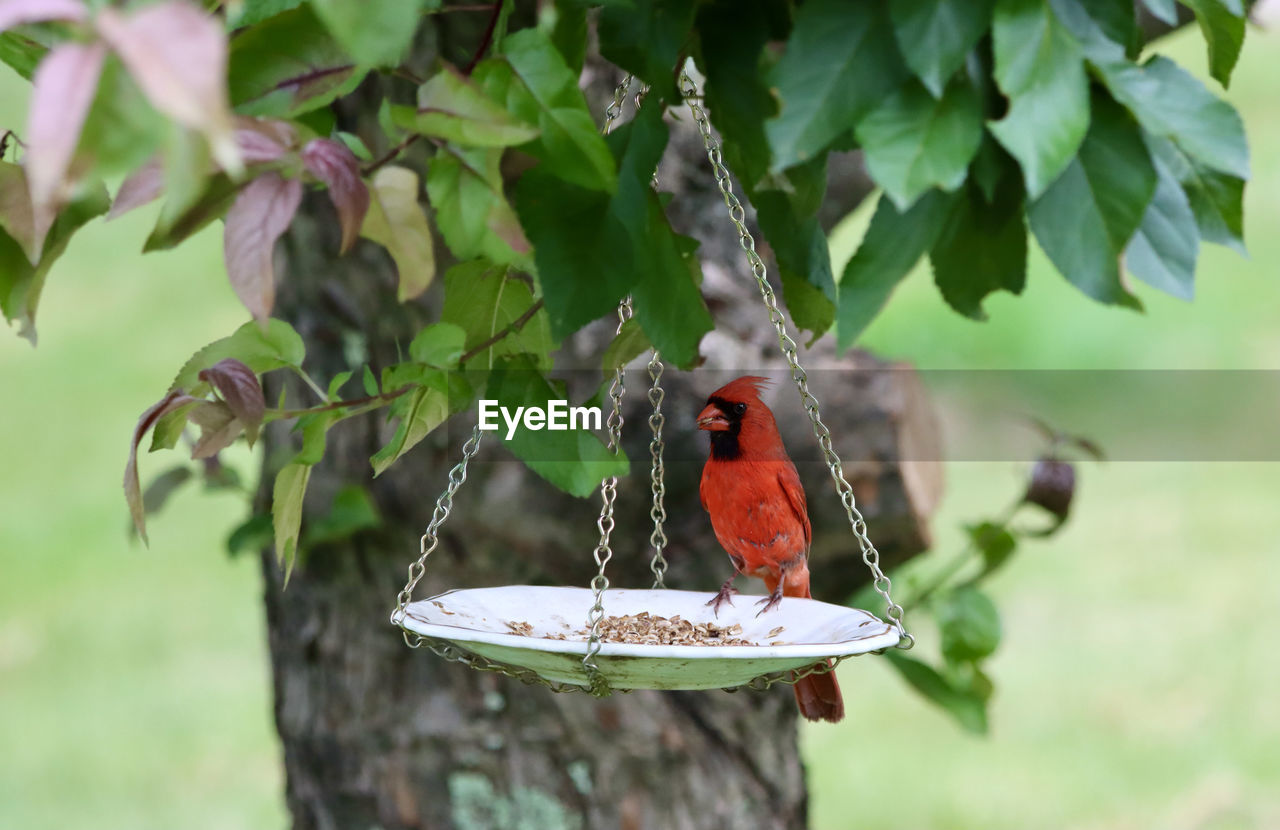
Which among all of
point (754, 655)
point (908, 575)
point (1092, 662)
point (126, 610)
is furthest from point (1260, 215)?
point (754, 655)

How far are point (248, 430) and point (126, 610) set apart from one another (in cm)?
408

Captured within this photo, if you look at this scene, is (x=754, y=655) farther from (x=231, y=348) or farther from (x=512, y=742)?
(x=512, y=742)

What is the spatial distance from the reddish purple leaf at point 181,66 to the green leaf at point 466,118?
25 cm

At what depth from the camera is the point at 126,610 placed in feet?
15.3

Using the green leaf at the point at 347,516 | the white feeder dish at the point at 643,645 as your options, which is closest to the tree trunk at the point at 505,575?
the green leaf at the point at 347,516

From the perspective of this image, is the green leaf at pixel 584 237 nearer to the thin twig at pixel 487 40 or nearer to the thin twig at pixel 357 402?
the thin twig at pixel 487 40

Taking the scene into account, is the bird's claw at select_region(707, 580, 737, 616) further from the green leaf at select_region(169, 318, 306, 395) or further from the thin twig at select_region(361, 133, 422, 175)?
the thin twig at select_region(361, 133, 422, 175)

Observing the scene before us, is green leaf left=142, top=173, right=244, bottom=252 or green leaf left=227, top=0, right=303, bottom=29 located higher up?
green leaf left=227, top=0, right=303, bottom=29

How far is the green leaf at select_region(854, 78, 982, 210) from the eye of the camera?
2.30 ft

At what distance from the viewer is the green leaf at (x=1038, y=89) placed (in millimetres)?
701

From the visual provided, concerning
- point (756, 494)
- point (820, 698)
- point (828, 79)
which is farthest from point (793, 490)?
point (828, 79)

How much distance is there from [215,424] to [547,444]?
0.27 m

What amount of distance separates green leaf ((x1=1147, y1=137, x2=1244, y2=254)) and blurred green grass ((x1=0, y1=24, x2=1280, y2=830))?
109 inches

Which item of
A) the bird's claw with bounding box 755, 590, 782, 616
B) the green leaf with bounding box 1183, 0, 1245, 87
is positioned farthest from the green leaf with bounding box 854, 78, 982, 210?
the bird's claw with bounding box 755, 590, 782, 616
